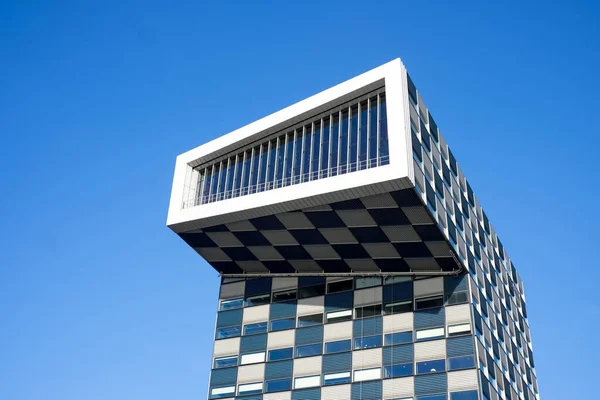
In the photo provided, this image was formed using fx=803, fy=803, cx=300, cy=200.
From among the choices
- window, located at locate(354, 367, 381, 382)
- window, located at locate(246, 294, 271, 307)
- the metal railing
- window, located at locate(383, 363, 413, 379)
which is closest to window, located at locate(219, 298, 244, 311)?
window, located at locate(246, 294, 271, 307)

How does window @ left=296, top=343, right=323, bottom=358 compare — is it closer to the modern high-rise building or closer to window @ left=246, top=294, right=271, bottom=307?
the modern high-rise building

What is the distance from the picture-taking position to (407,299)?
51.4 m

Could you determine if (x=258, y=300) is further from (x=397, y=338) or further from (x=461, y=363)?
(x=461, y=363)

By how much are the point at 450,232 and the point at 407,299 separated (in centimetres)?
513

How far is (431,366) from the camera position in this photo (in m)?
48.2

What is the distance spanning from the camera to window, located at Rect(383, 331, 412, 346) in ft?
164

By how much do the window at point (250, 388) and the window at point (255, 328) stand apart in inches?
146

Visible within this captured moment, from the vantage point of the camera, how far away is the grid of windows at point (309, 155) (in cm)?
4822

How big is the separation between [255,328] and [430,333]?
12.5m

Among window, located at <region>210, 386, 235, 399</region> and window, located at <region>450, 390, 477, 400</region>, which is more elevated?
window, located at <region>210, 386, 235, 399</region>

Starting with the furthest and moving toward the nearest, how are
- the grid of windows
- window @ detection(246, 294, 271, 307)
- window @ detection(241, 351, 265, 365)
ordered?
window @ detection(246, 294, 271, 307) < window @ detection(241, 351, 265, 365) < the grid of windows

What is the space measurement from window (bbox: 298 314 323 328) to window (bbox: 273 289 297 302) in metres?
1.81

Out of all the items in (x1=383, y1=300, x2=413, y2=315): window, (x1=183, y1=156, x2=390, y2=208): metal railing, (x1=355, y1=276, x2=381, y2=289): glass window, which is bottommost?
(x1=383, y1=300, x2=413, y2=315): window

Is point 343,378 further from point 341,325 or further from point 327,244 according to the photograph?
point 327,244
